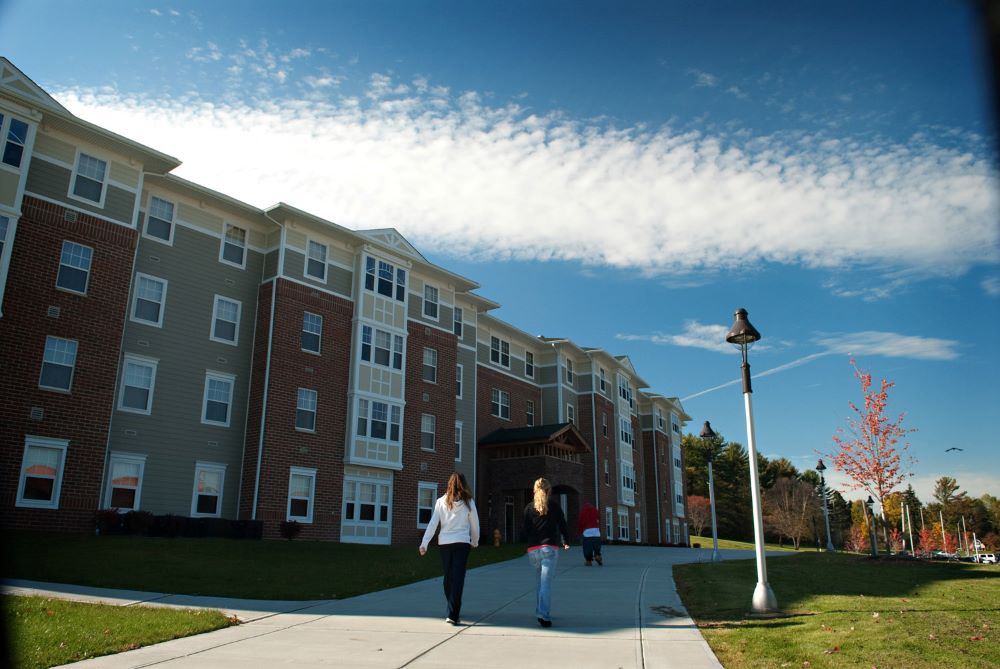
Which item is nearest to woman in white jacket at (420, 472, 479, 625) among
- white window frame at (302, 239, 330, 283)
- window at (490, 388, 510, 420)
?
white window frame at (302, 239, 330, 283)

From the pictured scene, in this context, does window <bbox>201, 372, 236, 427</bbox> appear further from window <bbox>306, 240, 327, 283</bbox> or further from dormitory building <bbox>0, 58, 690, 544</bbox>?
window <bbox>306, 240, 327, 283</bbox>

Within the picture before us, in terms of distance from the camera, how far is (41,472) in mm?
20797

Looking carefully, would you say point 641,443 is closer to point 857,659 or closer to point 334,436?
point 334,436

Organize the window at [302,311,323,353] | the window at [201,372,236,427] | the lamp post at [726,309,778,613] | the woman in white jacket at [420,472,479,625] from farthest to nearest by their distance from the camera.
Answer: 1. the window at [302,311,323,353]
2. the window at [201,372,236,427]
3. the lamp post at [726,309,778,613]
4. the woman in white jacket at [420,472,479,625]

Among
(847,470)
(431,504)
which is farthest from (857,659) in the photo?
(431,504)

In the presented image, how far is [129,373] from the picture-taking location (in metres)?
24.2

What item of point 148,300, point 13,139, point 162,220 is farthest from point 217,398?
point 13,139

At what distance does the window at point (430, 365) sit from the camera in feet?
114

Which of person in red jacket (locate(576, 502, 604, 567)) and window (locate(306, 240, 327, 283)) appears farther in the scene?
window (locate(306, 240, 327, 283))

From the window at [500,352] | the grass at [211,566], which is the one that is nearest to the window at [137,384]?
the grass at [211,566]

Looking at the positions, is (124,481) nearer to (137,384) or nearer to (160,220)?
(137,384)

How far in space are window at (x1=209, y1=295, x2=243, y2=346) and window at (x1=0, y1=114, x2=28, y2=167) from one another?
7825mm

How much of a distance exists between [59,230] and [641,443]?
45834mm

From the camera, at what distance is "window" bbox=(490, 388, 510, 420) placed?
41562 millimetres
